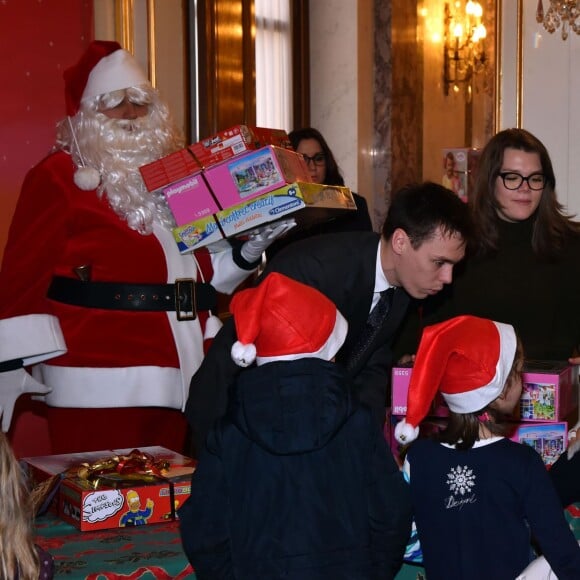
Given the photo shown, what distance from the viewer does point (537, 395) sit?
2.70 meters

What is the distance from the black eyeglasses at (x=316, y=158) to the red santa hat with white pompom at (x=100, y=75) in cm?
127

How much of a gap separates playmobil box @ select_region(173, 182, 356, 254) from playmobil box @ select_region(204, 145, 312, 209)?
0.9 inches

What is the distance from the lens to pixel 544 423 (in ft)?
8.85

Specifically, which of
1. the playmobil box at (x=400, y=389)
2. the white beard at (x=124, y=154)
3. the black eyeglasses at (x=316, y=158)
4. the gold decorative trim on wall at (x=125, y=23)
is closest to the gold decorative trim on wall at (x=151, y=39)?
the gold decorative trim on wall at (x=125, y=23)

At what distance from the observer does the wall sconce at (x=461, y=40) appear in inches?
292

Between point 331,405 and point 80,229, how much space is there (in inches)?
59.6

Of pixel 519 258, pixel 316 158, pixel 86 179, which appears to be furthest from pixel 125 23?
pixel 519 258

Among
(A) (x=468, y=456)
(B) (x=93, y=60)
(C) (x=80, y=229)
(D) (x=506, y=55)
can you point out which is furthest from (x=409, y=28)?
(A) (x=468, y=456)

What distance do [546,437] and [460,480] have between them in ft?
2.06

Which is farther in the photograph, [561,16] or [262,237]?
[561,16]

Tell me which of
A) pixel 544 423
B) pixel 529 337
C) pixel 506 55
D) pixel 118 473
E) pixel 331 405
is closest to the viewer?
pixel 331 405

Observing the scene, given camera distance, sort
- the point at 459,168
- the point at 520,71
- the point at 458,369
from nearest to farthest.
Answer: the point at 458,369, the point at 459,168, the point at 520,71

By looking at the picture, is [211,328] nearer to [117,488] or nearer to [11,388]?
[11,388]

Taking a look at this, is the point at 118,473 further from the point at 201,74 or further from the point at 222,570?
the point at 201,74
